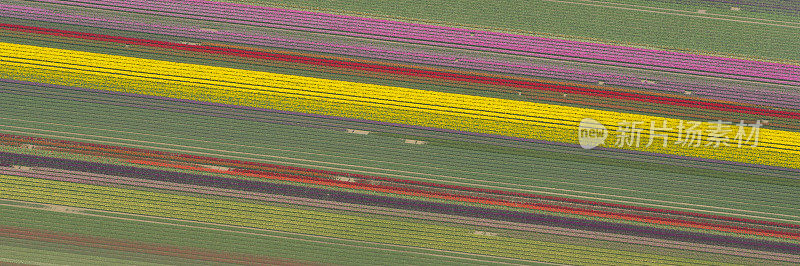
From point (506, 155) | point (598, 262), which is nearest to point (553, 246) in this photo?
point (598, 262)

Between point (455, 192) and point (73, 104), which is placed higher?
point (73, 104)

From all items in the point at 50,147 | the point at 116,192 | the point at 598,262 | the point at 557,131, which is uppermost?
the point at 557,131

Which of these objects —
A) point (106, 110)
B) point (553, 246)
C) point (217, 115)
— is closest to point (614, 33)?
point (553, 246)

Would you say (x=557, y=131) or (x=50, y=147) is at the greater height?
(x=557, y=131)

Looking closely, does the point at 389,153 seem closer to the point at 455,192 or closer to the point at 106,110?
the point at 455,192

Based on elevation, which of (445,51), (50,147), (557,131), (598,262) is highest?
(445,51)

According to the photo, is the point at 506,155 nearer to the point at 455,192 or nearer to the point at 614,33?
the point at 455,192

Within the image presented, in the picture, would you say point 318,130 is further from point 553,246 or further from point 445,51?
point 553,246
